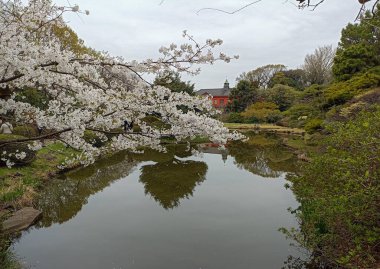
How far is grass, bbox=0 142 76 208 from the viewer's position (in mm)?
9287

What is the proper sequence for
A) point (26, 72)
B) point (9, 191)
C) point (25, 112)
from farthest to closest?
point (9, 191)
point (25, 112)
point (26, 72)

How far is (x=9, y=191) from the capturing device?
958cm

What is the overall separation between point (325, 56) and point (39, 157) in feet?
147

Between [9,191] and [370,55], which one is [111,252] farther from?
[370,55]

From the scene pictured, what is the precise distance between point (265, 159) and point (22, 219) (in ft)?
44.3

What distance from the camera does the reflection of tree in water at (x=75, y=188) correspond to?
946 centimetres

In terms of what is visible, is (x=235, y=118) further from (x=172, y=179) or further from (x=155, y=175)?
(x=172, y=179)

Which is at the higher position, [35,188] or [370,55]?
[370,55]

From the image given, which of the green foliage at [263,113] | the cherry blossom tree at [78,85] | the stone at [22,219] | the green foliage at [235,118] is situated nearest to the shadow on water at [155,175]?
A: the stone at [22,219]

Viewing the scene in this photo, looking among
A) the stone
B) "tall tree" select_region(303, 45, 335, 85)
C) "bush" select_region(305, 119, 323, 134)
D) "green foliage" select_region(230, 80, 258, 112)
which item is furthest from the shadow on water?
"tall tree" select_region(303, 45, 335, 85)

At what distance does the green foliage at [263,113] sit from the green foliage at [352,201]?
34942 millimetres

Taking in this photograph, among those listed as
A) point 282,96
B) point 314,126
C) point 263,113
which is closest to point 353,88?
point 314,126

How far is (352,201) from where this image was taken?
4.85 metres

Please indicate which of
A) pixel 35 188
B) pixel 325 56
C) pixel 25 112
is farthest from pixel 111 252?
pixel 325 56
